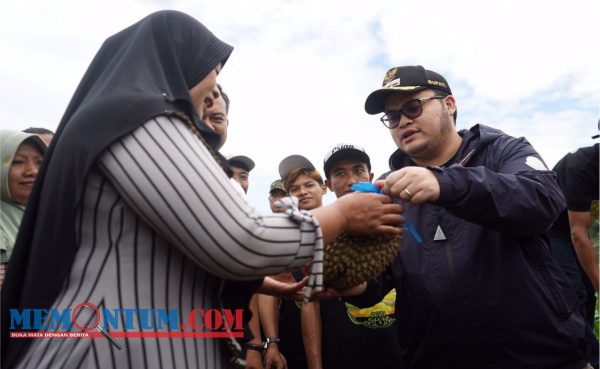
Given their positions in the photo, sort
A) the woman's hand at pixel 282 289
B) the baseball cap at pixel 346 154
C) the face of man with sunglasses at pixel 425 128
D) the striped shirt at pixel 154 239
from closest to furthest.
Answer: the striped shirt at pixel 154 239 → the woman's hand at pixel 282 289 → the face of man with sunglasses at pixel 425 128 → the baseball cap at pixel 346 154

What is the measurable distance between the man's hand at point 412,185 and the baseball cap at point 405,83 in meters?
1.24

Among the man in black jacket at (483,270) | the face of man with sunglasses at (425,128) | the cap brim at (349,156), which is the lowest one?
the man in black jacket at (483,270)

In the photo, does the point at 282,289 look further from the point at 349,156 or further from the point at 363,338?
the point at 349,156

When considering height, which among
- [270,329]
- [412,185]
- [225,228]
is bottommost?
[270,329]

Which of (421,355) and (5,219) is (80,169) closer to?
(421,355)

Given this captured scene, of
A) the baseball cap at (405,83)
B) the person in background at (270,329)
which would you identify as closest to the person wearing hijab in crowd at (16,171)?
the person in background at (270,329)

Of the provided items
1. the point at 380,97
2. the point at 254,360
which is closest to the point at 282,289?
the point at 380,97

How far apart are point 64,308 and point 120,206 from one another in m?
0.38

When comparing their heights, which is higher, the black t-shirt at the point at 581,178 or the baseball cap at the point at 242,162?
the baseball cap at the point at 242,162

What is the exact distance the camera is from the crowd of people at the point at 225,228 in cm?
152

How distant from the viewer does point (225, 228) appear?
60.1 inches

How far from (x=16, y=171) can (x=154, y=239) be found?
2.89m

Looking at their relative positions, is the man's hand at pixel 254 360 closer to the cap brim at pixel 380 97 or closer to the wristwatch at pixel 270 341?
the wristwatch at pixel 270 341

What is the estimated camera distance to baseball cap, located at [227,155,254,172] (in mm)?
6443
